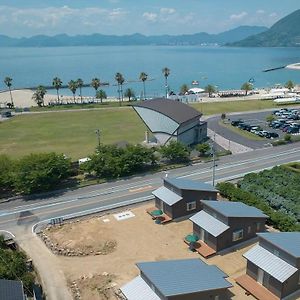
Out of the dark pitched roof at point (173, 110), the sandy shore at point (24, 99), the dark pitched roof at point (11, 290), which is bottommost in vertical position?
the sandy shore at point (24, 99)

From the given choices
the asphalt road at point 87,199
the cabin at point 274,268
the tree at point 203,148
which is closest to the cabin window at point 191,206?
the asphalt road at point 87,199

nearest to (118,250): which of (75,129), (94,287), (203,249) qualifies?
(94,287)

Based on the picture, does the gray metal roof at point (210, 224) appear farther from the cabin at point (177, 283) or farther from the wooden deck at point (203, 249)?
the cabin at point (177, 283)

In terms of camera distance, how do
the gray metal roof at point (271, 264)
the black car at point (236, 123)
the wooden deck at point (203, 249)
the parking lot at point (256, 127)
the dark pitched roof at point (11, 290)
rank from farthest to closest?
the black car at point (236, 123) → the parking lot at point (256, 127) → the wooden deck at point (203, 249) → the gray metal roof at point (271, 264) → the dark pitched roof at point (11, 290)

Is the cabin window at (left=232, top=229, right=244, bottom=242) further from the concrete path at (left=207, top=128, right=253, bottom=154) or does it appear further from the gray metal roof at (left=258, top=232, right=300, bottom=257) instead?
the concrete path at (left=207, top=128, right=253, bottom=154)

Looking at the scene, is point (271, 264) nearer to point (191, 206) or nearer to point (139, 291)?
point (139, 291)

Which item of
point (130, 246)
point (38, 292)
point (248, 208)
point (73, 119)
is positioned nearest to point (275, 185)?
point (248, 208)
